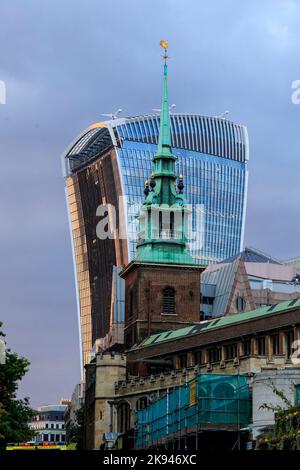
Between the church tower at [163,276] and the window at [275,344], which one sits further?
the church tower at [163,276]

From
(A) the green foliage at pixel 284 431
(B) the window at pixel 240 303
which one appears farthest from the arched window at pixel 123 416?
(B) the window at pixel 240 303

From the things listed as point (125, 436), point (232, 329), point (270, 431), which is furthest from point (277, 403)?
point (232, 329)

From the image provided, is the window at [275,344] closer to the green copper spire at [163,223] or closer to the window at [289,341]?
the window at [289,341]

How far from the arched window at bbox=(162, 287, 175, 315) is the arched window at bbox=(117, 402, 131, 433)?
22088 millimetres

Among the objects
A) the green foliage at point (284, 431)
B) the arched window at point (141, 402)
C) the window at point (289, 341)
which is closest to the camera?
the green foliage at point (284, 431)

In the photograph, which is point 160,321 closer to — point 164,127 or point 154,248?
point 154,248

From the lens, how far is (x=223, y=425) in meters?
73.1

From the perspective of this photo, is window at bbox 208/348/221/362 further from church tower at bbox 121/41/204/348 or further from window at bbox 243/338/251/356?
church tower at bbox 121/41/204/348

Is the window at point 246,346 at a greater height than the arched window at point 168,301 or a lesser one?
lesser

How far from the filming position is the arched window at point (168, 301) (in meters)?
143
